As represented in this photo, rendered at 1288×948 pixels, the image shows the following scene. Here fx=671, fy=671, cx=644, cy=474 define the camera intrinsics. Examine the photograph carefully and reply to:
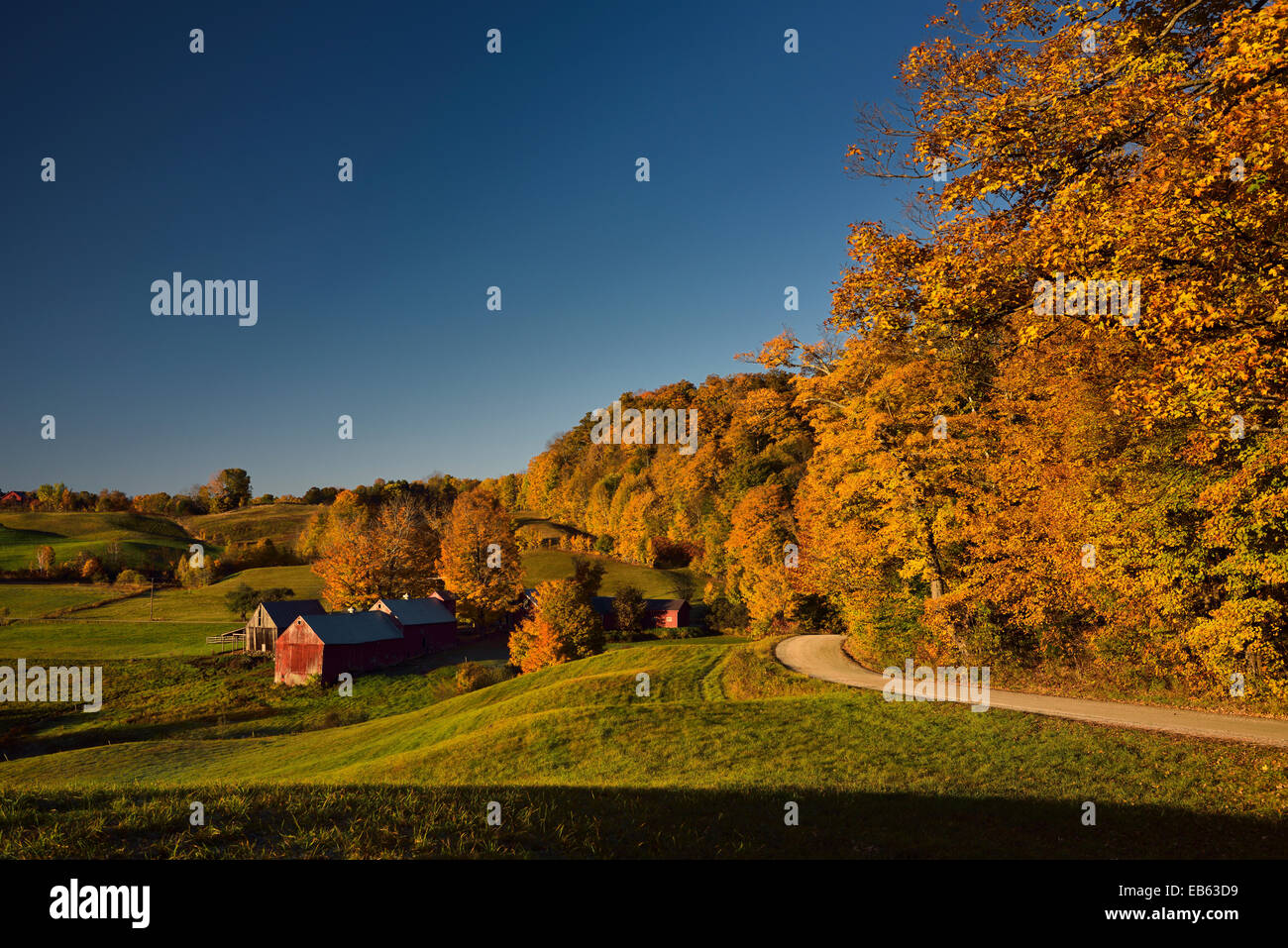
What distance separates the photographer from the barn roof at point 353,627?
51.6 metres

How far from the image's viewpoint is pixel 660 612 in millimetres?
73750

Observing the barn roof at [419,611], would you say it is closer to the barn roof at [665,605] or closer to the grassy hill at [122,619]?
the grassy hill at [122,619]

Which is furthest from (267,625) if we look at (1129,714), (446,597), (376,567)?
(1129,714)

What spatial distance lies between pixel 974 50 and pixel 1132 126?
397 centimetres

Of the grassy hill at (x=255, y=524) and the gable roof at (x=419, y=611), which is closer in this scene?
the gable roof at (x=419, y=611)

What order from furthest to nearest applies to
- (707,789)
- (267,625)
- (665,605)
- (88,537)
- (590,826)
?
(88,537), (665,605), (267,625), (707,789), (590,826)

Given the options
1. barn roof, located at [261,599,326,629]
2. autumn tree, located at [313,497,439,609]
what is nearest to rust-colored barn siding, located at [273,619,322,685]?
barn roof, located at [261,599,326,629]

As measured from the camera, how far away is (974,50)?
45.1ft

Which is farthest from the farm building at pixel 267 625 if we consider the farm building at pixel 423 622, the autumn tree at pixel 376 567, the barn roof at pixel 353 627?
the autumn tree at pixel 376 567

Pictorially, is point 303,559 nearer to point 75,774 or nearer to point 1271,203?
point 75,774

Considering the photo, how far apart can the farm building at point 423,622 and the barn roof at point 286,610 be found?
5245 millimetres

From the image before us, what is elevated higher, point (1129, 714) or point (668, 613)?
point (1129, 714)

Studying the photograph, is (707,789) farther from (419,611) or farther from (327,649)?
(419,611)

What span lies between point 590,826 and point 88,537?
478 ft
